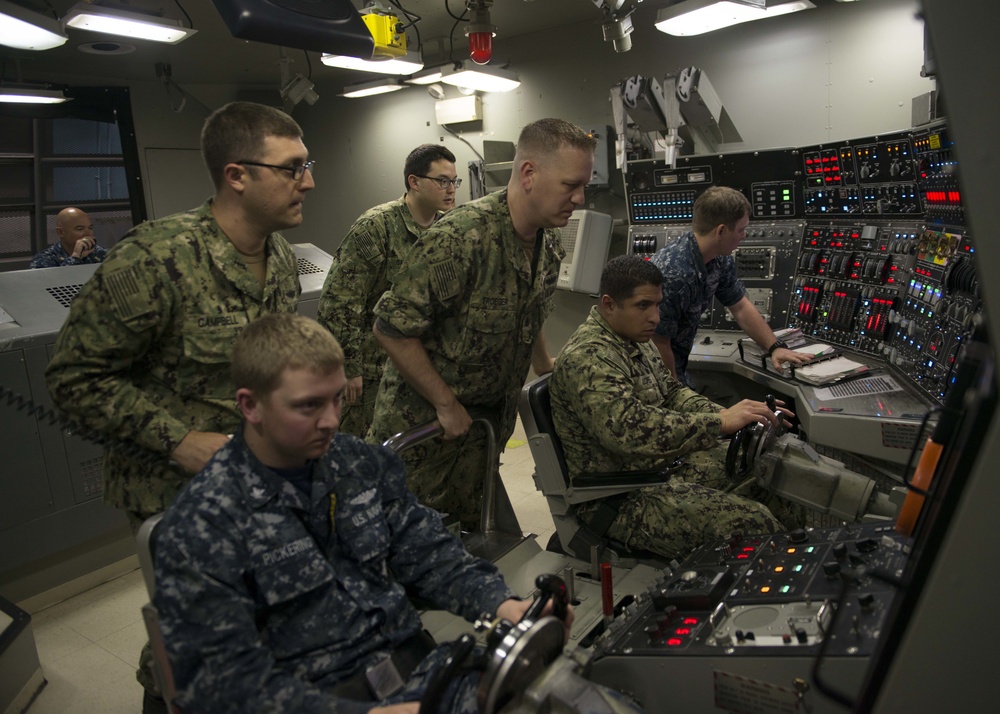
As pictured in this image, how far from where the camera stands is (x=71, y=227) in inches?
195

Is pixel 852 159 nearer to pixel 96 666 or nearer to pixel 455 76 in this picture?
pixel 455 76

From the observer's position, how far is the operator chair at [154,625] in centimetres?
130

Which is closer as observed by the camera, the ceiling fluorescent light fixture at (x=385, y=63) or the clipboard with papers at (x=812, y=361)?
the clipboard with papers at (x=812, y=361)

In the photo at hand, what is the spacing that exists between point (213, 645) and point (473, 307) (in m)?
1.35

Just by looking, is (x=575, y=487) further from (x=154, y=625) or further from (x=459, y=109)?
(x=459, y=109)

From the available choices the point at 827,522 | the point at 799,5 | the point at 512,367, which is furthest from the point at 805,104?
the point at 512,367

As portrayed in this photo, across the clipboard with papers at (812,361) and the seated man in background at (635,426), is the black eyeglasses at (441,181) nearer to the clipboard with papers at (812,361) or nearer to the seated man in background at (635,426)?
the seated man in background at (635,426)

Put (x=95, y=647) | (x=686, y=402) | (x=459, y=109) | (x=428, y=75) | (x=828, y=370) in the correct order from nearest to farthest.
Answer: (x=686, y=402) → (x=95, y=647) → (x=828, y=370) → (x=428, y=75) → (x=459, y=109)

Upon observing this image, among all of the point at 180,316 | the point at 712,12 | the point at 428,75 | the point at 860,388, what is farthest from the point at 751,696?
the point at 428,75

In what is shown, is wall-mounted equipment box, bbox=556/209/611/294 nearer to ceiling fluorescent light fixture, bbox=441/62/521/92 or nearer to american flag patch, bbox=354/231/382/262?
ceiling fluorescent light fixture, bbox=441/62/521/92

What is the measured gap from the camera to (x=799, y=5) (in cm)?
404

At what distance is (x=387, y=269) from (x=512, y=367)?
1140mm

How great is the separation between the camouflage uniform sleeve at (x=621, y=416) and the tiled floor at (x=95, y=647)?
1413 mm

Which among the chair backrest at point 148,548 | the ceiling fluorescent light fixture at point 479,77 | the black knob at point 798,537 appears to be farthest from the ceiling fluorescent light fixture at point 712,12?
the chair backrest at point 148,548
